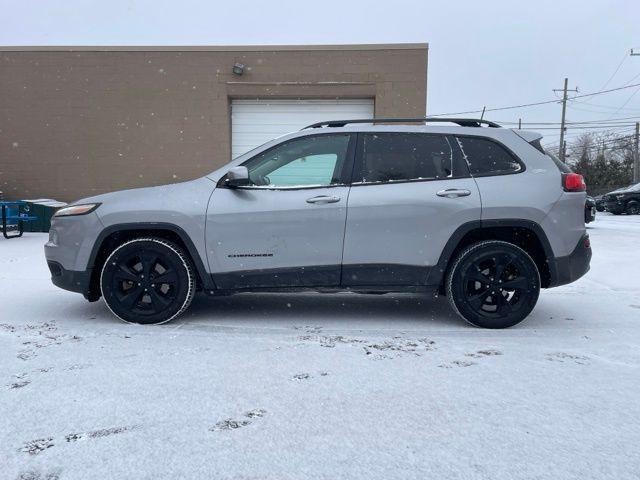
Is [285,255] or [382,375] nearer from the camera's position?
[382,375]

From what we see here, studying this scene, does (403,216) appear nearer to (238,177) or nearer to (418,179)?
(418,179)

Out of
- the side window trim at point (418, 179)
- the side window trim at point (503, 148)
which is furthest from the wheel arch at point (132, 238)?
the side window trim at point (503, 148)

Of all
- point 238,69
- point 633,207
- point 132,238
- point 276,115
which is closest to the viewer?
point 132,238

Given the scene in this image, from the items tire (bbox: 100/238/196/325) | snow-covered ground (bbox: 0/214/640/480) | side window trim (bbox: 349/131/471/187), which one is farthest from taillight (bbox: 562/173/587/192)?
tire (bbox: 100/238/196/325)

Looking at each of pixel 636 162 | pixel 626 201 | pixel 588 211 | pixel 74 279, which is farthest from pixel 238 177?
pixel 636 162

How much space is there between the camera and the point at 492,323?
158 inches

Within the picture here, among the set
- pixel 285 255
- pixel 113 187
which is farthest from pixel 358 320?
pixel 113 187

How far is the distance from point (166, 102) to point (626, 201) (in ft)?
72.7

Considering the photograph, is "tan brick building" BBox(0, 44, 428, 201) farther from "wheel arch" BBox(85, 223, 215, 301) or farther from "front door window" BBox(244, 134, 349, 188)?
"wheel arch" BBox(85, 223, 215, 301)

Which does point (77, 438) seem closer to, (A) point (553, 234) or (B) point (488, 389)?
(B) point (488, 389)

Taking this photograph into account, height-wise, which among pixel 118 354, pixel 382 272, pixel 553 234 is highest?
pixel 553 234

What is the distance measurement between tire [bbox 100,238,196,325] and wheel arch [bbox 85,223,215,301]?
0.09 meters

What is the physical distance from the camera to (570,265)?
13.1 feet

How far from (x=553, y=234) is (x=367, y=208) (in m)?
1.48
